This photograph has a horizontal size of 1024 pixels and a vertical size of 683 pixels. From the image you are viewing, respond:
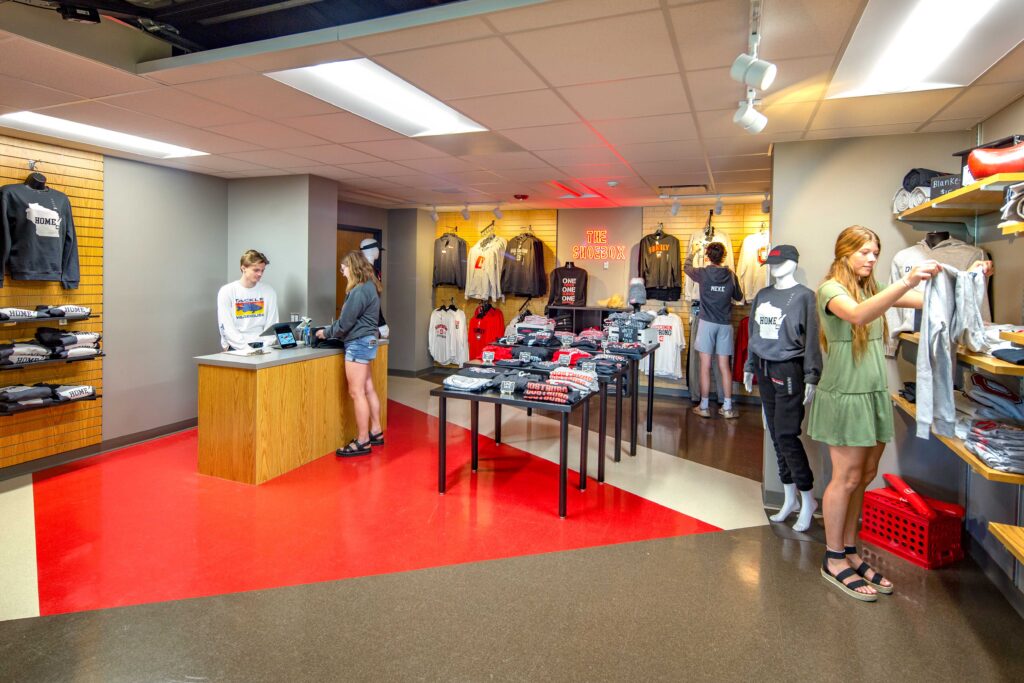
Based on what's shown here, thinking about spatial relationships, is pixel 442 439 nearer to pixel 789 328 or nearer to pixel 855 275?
pixel 789 328

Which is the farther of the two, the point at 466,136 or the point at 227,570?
the point at 466,136

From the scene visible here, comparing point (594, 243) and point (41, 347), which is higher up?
point (594, 243)

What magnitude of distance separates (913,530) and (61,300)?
656cm

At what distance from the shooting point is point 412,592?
10.00 feet

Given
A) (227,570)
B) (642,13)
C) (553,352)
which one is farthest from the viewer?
(553,352)

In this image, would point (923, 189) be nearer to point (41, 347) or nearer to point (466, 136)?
point (466, 136)

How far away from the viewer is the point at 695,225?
827 centimetres

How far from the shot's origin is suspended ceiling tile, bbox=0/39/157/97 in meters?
2.94

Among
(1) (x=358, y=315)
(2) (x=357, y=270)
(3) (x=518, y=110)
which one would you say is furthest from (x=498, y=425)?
(3) (x=518, y=110)

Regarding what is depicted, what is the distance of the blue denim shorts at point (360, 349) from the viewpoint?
5.28 m

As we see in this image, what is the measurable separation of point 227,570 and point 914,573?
3822 mm

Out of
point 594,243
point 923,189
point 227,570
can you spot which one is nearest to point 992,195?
point 923,189

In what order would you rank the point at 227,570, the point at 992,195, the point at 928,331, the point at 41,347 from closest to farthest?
the point at 928,331 → the point at 992,195 → the point at 227,570 → the point at 41,347

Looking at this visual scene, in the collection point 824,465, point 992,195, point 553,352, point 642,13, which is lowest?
point 824,465
